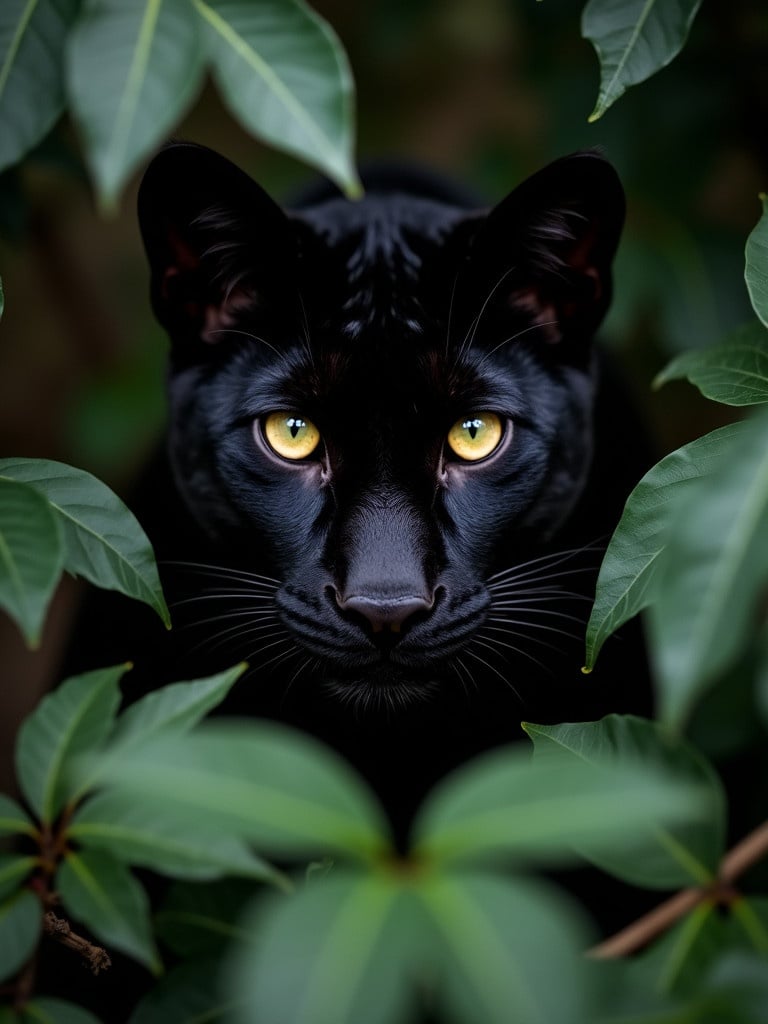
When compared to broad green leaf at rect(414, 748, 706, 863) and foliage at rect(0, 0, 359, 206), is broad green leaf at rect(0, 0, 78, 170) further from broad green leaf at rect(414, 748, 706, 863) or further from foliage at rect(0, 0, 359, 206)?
broad green leaf at rect(414, 748, 706, 863)

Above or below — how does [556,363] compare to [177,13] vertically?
below

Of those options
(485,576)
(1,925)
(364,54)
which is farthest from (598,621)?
(364,54)

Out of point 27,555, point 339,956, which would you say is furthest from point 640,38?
point 339,956

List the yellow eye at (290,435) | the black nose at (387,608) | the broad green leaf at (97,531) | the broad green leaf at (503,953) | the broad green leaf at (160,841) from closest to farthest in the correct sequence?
1. the broad green leaf at (503,953)
2. the broad green leaf at (160,841)
3. the broad green leaf at (97,531)
4. the black nose at (387,608)
5. the yellow eye at (290,435)

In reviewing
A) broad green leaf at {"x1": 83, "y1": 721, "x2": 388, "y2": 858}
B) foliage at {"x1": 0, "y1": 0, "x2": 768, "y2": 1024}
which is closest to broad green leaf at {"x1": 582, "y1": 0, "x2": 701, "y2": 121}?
foliage at {"x1": 0, "y1": 0, "x2": 768, "y2": 1024}

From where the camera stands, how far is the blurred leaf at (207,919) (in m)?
0.83

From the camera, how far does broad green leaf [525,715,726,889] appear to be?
0.70 metres

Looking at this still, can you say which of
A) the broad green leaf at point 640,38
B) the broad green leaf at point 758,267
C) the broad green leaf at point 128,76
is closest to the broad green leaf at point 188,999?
the broad green leaf at point 128,76

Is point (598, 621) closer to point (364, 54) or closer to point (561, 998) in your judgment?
point (561, 998)

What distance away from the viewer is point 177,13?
760 mm

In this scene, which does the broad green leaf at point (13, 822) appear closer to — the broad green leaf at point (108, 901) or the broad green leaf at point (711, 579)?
the broad green leaf at point (108, 901)

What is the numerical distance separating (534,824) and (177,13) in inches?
24.6

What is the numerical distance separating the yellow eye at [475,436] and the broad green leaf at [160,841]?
648mm

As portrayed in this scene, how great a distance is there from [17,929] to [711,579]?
512 mm
